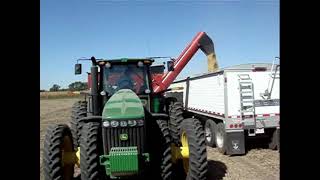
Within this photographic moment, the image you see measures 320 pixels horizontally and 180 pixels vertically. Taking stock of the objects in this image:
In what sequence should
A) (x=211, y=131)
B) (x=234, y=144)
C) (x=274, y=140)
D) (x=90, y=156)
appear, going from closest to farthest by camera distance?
(x=90, y=156), (x=234, y=144), (x=274, y=140), (x=211, y=131)

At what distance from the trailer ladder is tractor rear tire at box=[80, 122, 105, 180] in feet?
17.4

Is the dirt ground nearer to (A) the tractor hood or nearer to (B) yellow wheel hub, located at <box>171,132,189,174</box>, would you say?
(B) yellow wheel hub, located at <box>171,132,189,174</box>

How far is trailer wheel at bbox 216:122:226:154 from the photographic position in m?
10.7

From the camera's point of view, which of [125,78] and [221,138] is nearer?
[125,78]

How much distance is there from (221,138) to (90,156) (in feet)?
18.4

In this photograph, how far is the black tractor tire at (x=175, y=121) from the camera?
307 inches

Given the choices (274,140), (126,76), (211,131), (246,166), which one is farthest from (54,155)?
(274,140)

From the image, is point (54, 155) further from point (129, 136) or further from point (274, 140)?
point (274, 140)

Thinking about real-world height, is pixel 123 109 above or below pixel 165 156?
above

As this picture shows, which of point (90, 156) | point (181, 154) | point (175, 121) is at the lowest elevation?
point (181, 154)

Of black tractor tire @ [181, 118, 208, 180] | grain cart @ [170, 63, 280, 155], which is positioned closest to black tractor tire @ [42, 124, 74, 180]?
→ black tractor tire @ [181, 118, 208, 180]

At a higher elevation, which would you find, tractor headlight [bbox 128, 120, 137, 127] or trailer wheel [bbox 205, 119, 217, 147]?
tractor headlight [bbox 128, 120, 137, 127]

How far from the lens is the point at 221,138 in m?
11.1
